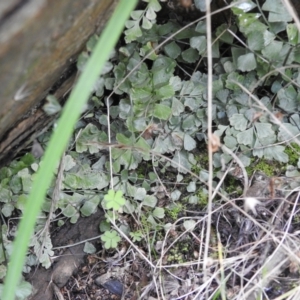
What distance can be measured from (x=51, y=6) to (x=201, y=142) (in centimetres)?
78

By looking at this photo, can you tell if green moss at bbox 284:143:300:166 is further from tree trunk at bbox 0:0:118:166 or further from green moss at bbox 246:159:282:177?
tree trunk at bbox 0:0:118:166

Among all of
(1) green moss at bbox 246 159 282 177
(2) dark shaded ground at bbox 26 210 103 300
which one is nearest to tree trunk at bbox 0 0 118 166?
(2) dark shaded ground at bbox 26 210 103 300

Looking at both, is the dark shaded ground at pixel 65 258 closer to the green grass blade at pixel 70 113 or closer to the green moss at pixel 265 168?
the green moss at pixel 265 168

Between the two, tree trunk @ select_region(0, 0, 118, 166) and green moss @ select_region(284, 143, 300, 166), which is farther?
green moss @ select_region(284, 143, 300, 166)

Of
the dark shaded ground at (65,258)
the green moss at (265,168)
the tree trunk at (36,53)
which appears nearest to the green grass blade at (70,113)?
the tree trunk at (36,53)

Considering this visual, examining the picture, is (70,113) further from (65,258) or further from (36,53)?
(65,258)

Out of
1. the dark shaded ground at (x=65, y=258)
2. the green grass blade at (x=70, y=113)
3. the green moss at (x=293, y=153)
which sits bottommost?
the green moss at (x=293, y=153)

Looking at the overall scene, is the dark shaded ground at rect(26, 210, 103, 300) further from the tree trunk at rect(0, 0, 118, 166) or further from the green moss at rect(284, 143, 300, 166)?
the green moss at rect(284, 143, 300, 166)

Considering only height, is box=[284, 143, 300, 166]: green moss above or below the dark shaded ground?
below

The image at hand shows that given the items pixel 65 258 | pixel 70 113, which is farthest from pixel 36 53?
pixel 65 258

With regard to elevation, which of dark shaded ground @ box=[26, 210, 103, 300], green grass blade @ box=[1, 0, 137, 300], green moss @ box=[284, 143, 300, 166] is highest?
green grass blade @ box=[1, 0, 137, 300]

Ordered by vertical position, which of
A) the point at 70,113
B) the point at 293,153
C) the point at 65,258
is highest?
the point at 70,113

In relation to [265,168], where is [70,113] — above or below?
above

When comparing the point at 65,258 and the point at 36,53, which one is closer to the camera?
the point at 36,53
